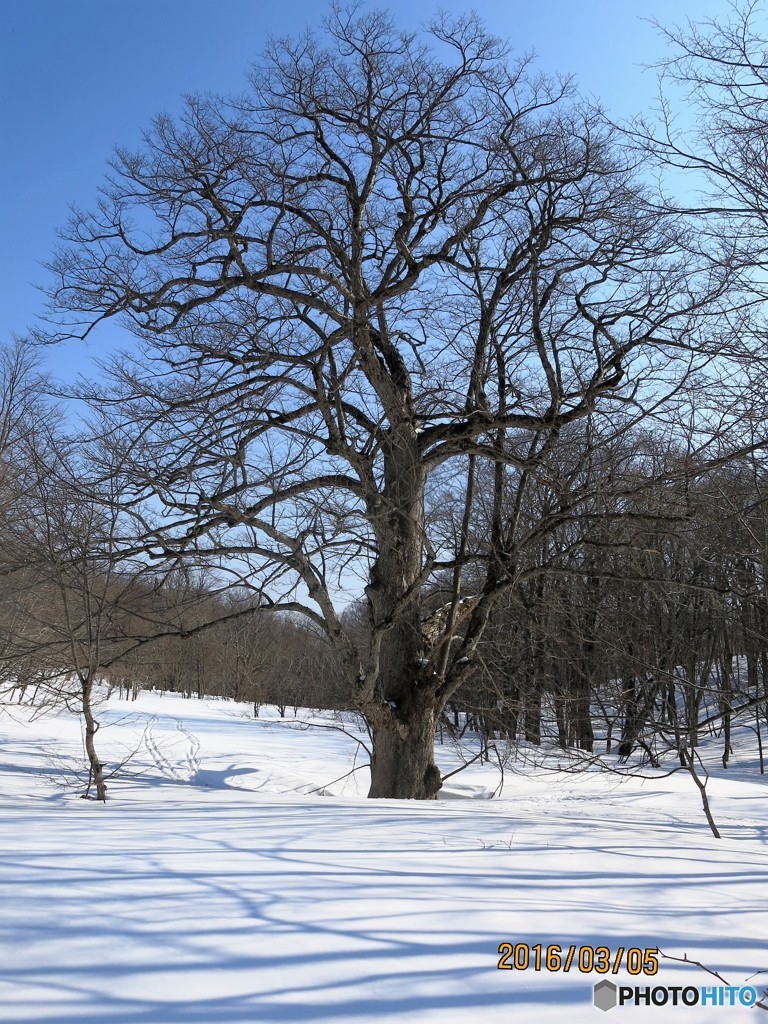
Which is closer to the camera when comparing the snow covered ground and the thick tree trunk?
the snow covered ground

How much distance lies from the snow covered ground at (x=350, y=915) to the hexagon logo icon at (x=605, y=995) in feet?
0.09

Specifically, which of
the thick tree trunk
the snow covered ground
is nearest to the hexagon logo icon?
the snow covered ground

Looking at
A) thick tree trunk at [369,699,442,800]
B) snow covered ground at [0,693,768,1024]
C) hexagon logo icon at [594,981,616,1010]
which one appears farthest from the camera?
thick tree trunk at [369,699,442,800]

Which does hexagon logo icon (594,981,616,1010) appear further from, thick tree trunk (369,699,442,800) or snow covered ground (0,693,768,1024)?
thick tree trunk (369,699,442,800)

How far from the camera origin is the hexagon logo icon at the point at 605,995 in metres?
2.25

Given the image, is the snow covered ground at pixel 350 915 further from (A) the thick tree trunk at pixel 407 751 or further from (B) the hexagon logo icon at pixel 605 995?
(A) the thick tree trunk at pixel 407 751

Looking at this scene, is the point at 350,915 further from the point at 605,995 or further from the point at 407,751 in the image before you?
the point at 407,751

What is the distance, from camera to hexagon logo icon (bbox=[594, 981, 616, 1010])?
225 cm

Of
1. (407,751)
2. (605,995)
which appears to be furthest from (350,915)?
(407,751)

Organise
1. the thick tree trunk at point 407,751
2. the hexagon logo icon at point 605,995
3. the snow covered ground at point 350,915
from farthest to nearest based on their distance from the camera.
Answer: the thick tree trunk at point 407,751 → the hexagon logo icon at point 605,995 → the snow covered ground at point 350,915

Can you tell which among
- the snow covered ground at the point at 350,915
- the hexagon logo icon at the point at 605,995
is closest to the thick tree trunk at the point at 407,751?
the snow covered ground at the point at 350,915

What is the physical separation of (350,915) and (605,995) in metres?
0.89

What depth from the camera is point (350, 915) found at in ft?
9.02

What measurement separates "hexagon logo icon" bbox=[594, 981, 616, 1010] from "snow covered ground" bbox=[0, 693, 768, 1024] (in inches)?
1.1
